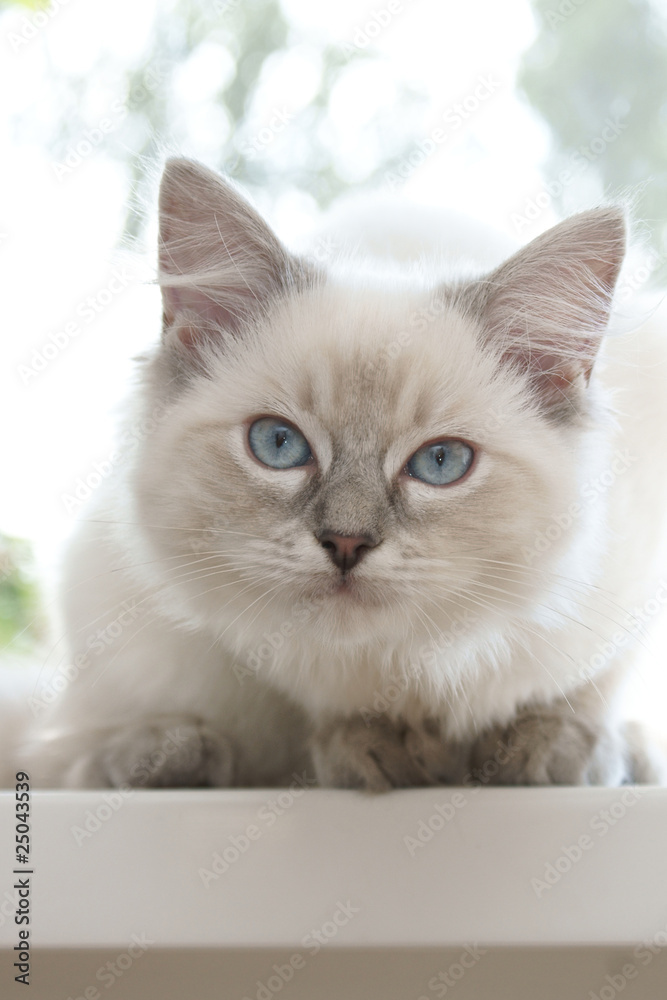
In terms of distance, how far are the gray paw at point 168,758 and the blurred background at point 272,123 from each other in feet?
1.25

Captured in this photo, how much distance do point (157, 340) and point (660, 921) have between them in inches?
33.7

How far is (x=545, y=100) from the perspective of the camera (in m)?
1.94

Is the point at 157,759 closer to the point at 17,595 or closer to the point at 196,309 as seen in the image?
the point at 196,309

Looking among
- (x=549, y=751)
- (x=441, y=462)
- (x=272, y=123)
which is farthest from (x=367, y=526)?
(x=272, y=123)

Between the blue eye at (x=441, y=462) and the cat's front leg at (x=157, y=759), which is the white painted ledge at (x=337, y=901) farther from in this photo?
the blue eye at (x=441, y=462)

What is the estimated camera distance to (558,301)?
1.05 meters

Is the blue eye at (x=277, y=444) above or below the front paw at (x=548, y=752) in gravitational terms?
above

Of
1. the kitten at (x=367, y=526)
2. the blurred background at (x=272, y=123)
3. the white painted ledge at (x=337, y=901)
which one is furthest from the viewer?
the blurred background at (x=272, y=123)

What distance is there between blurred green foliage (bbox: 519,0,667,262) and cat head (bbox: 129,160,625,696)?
0.95m

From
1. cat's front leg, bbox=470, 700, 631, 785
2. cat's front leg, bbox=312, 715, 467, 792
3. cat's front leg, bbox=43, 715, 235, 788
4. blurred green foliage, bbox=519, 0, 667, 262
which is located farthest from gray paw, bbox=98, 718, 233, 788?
blurred green foliage, bbox=519, 0, 667, 262

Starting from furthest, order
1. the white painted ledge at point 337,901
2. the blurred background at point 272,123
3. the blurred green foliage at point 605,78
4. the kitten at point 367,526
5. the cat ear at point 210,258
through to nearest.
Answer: the blurred green foliage at point 605,78, the blurred background at point 272,123, the cat ear at point 210,258, the kitten at point 367,526, the white painted ledge at point 337,901

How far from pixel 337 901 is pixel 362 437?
1.51 ft

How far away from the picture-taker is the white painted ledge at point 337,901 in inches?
33.0

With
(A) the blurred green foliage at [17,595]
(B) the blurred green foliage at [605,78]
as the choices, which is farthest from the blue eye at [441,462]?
(B) the blurred green foliage at [605,78]
